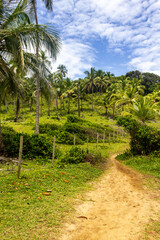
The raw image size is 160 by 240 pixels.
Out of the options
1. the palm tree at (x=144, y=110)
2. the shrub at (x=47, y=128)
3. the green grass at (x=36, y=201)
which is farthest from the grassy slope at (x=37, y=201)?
the shrub at (x=47, y=128)

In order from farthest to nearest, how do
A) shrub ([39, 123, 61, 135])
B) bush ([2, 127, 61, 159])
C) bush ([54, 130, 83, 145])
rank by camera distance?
shrub ([39, 123, 61, 135]) → bush ([54, 130, 83, 145]) → bush ([2, 127, 61, 159])

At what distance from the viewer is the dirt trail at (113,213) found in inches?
157

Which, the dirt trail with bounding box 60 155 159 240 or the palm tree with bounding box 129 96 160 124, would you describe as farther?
the palm tree with bounding box 129 96 160 124

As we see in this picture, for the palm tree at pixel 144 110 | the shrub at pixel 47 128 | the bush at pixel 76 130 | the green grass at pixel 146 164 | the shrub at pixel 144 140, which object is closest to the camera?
the green grass at pixel 146 164

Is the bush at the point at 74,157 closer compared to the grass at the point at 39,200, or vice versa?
the grass at the point at 39,200

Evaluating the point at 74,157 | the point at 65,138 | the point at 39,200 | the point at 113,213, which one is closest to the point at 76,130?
the point at 65,138

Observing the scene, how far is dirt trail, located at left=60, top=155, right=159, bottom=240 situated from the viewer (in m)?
3.99

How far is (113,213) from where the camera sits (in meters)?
5.07

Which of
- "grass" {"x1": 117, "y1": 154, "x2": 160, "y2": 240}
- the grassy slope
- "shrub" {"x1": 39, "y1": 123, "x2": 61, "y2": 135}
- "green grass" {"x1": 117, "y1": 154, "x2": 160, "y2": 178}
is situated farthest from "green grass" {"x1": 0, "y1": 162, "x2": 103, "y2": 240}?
"shrub" {"x1": 39, "y1": 123, "x2": 61, "y2": 135}

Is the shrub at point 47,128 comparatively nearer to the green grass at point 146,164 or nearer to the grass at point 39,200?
the green grass at point 146,164

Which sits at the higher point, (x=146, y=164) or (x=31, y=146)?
(x=31, y=146)

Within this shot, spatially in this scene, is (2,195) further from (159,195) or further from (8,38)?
(8,38)

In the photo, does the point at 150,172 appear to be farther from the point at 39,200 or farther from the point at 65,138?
the point at 65,138

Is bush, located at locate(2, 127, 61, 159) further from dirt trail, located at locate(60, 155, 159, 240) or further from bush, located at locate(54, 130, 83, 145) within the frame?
bush, located at locate(54, 130, 83, 145)
